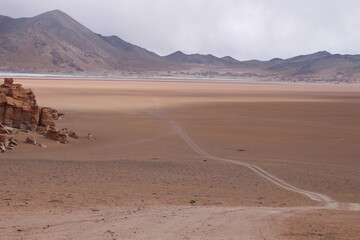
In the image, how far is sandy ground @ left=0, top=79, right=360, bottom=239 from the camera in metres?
7.52

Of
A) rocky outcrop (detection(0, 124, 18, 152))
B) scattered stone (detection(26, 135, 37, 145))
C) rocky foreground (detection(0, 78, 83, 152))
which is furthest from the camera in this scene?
rocky foreground (detection(0, 78, 83, 152))

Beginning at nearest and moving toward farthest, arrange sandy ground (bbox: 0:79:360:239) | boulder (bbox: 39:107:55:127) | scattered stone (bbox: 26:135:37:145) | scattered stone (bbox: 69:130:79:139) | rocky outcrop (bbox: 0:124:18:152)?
sandy ground (bbox: 0:79:360:239) < rocky outcrop (bbox: 0:124:18:152) < scattered stone (bbox: 26:135:37:145) < scattered stone (bbox: 69:130:79:139) < boulder (bbox: 39:107:55:127)

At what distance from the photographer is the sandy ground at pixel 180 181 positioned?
7520 mm

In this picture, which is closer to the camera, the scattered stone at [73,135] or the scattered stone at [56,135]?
the scattered stone at [56,135]

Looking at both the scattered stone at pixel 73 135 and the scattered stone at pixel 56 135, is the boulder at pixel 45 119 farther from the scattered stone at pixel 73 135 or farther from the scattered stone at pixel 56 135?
the scattered stone at pixel 56 135

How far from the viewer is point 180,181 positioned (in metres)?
13.3

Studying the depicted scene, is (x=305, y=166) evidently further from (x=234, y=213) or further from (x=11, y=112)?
(x=11, y=112)

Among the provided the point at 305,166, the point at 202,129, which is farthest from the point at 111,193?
the point at 202,129

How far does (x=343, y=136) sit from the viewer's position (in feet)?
78.0

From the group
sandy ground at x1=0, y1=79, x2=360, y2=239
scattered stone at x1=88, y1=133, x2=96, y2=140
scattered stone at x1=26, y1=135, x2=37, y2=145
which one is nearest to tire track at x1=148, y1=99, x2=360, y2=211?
sandy ground at x1=0, y1=79, x2=360, y2=239

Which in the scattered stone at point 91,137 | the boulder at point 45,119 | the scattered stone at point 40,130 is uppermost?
the boulder at point 45,119

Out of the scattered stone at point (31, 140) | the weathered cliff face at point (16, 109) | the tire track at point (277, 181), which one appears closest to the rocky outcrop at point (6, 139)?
the scattered stone at point (31, 140)

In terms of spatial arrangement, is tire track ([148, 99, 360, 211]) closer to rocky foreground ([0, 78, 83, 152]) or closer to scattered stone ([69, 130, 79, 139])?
scattered stone ([69, 130, 79, 139])

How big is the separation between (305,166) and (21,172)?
8.55 m
